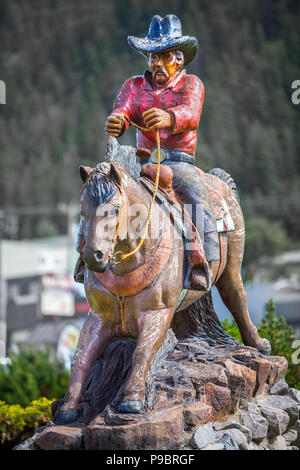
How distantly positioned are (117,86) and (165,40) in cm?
1710

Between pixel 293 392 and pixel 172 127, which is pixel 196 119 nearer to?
pixel 172 127

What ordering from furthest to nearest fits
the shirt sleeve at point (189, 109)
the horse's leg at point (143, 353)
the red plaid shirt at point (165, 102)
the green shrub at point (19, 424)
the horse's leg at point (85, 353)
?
the green shrub at point (19, 424)
the red plaid shirt at point (165, 102)
the shirt sleeve at point (189, 109)
the horse's leg at point (85, 353)
the horse's leg at point (143, 353)

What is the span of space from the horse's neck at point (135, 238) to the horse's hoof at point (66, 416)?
88cm

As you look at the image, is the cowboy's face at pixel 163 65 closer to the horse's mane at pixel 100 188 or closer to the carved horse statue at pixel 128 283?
the carved horse statue at pixel 128 283

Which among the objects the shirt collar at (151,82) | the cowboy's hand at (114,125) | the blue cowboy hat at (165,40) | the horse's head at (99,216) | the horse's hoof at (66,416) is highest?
the blue cowboy hat at (165,40)

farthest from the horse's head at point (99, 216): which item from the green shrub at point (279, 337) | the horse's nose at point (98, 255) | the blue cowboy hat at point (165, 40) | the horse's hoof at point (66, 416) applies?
the green shrub at point (279, 337)

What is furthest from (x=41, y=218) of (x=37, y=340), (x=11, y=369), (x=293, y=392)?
(x=293, y=392)

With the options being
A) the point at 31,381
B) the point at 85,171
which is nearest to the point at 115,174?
the point at 85,171

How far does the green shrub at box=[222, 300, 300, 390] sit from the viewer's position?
21.6 ft

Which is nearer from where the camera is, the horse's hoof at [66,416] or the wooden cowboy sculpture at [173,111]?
the horse's hoof at [66,416]

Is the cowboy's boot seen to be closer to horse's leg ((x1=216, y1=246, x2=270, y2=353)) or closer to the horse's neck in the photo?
the horse's neck

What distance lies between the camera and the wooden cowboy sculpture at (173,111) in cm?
449

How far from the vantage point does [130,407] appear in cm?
376

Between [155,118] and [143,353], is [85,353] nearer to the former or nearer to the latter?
[143,353]
